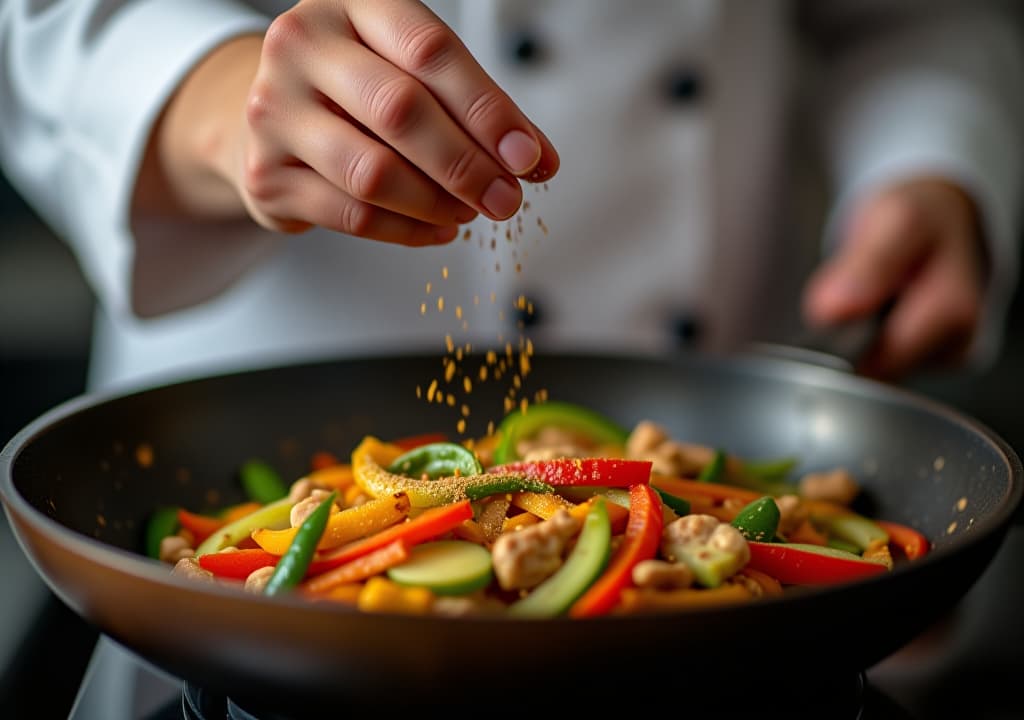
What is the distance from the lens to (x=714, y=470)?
1.06 m

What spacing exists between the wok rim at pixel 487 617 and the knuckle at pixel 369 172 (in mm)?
306

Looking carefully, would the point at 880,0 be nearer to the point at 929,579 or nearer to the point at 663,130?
the point at 663,130

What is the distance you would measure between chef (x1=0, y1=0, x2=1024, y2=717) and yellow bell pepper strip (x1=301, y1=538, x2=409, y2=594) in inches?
17.8

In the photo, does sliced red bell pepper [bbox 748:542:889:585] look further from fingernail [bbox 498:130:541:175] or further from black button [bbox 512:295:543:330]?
black button [bbox 512:295:543:330]

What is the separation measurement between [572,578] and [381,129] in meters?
A: 0.34

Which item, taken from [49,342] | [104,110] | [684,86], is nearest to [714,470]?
[684,86]

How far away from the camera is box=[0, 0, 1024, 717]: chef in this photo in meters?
1.29

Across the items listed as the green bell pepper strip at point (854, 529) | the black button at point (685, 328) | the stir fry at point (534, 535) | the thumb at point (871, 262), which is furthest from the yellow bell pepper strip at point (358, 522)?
the black button at point (685, 328)

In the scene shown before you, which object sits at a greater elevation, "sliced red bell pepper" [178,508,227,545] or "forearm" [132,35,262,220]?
"forearm" [132,35,262,220]

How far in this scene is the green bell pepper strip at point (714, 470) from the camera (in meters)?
1.06

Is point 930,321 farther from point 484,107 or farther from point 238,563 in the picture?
point 238,563

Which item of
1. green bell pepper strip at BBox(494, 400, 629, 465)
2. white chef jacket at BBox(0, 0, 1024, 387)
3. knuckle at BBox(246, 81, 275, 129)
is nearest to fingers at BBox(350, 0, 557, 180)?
knuckle at BBox(246, 81, 275, 129)

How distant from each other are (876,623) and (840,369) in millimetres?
695

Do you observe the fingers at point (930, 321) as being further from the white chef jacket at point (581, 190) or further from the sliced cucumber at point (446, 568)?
the sliced cucumber at point (446, 568)
